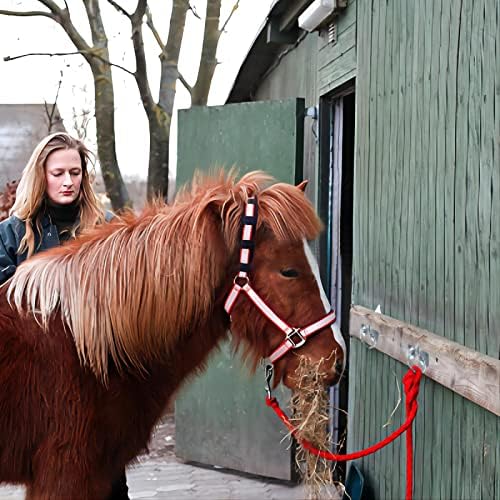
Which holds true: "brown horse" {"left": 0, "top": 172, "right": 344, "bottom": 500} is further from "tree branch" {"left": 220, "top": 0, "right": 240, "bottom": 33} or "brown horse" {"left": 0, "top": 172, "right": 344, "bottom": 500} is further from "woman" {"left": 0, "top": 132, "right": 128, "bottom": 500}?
"tree branch" {"left": 220, "top": 0, "right": 240, "bottom": 33}

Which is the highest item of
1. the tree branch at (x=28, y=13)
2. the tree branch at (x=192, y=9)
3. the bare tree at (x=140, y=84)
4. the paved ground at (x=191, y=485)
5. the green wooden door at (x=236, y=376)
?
the tree branch at (x=192, y=9)

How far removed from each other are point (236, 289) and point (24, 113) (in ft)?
20.1

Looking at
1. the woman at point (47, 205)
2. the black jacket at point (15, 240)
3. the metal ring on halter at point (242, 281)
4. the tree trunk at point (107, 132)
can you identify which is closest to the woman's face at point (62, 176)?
the woman at point (47, 205)

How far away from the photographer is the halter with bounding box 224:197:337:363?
92.5 inches

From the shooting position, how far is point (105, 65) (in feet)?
→ 23.3

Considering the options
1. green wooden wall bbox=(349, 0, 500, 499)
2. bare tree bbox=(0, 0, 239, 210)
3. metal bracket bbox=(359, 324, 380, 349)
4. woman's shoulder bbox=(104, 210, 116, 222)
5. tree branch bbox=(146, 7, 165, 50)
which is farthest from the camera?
tree branch bbox=(146, 7, 165, 50)

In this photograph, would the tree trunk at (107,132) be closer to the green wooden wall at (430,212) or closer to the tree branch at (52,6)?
the tree branch at (52,6)

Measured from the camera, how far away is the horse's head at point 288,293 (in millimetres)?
2357

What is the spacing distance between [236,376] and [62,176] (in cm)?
236

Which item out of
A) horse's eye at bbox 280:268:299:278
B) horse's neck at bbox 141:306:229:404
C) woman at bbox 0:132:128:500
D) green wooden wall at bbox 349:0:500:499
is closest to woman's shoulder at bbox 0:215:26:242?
woman at bbox 0:132:128:500

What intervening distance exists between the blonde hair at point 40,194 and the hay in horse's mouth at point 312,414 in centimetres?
117

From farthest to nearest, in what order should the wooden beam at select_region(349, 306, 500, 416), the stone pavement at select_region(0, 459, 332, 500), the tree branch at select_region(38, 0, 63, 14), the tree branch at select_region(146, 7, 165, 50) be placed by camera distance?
the tree branch at select_region(146, 7, 165, 50) < the tree branch at select_region(38, 0, 63, 14) < the stone pavement at select_region(0, 459, 332, 500) < the wooden beam at select_region(349, 306, 500, 416)

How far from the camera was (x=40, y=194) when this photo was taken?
3.08 metres

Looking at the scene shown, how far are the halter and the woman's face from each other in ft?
3.37
